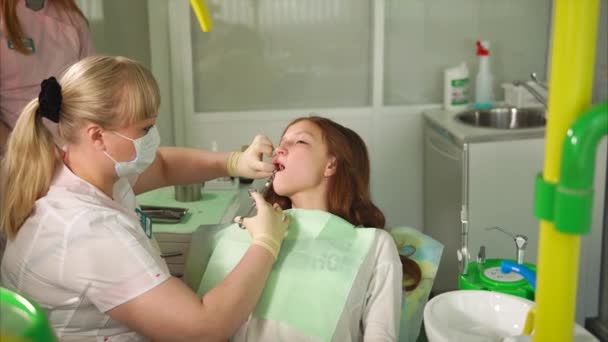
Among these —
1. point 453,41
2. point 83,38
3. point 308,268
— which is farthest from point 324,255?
point 453,41

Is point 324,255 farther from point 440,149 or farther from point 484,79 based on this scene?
point 484,79

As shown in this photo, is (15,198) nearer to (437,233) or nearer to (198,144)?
(198,144)

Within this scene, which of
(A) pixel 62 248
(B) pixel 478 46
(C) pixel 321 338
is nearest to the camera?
(A) pixel 62 248

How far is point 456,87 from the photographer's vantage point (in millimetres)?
3148

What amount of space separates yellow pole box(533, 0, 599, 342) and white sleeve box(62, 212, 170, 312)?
787 mm

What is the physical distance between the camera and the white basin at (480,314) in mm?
1238

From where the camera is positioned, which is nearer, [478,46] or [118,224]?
[118,224]

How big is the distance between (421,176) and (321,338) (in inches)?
76.4

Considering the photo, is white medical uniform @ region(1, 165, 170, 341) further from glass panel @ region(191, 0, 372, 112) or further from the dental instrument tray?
glass panel @ region(191, 0, 372, 112)

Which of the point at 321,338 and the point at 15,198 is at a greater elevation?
the point at 15,198

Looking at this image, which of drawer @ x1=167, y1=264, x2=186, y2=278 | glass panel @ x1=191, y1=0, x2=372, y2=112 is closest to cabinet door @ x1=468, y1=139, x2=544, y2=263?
glass panel @ x1=191, y1=0, x2=372, y2=112

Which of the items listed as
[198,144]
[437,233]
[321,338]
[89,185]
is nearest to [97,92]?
[89,185]

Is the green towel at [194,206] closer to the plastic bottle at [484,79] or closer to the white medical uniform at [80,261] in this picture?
the white medical uniform at [80,261]

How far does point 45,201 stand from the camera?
1346 millimetres
